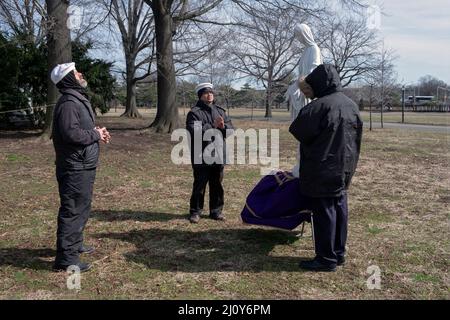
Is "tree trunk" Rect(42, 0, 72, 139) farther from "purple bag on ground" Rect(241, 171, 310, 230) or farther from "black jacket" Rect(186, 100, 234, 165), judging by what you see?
"purple bag on ground" Rect(241, 171, 310, 230)

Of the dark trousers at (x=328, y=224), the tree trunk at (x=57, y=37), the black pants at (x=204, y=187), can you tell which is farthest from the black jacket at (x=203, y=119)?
the tree trunk at (x=57, y=37)

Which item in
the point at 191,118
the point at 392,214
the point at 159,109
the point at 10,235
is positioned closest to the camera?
the point at 10,235

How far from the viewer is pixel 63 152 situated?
431 centimetres

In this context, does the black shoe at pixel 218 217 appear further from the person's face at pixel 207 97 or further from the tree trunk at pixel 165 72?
the tree trunk at pixel 165 72

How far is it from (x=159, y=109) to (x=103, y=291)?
12.5m

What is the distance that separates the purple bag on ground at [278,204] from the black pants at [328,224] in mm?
399

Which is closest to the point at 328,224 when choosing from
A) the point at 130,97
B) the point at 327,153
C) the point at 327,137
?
the point at 327,153

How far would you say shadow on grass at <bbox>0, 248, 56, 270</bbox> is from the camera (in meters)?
4.53

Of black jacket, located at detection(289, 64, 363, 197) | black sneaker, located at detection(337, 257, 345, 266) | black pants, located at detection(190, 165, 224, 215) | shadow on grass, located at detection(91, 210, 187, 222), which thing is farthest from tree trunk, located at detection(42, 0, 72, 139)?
black sneaker, located at detection(337, 257, 345, 266)

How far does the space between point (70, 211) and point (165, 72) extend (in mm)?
12153

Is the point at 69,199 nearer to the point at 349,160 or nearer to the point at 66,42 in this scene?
the point at 349,160

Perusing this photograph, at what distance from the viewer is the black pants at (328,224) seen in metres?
4.32
